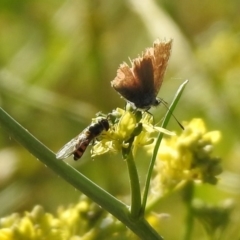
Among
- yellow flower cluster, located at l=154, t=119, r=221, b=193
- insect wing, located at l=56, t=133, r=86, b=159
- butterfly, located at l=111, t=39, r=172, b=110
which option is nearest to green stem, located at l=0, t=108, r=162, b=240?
insect wing, located at l=56, t=133, r=86, b=159

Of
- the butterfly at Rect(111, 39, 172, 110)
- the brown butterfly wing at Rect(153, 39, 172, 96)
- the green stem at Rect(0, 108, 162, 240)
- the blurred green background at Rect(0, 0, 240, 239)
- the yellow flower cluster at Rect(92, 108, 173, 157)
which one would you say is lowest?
the green stem at Rect(0, 108, 162, 240)

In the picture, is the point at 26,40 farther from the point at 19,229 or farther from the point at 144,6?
the point at 19,229

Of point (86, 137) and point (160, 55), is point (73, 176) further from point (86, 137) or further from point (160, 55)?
point (160, 55)

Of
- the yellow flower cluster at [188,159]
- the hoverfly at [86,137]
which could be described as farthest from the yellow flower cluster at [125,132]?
the yellow flower cluster at [188,159]

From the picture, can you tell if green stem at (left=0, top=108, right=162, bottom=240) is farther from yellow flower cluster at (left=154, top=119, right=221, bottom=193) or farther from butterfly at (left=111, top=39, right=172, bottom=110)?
yellow flower cluster at (left=154, top=119, right=221, bottom=193)

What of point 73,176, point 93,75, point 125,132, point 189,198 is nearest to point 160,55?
point 125,132

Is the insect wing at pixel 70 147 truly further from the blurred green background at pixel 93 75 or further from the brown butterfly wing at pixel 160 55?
the blurred green background at pixel 93 75
